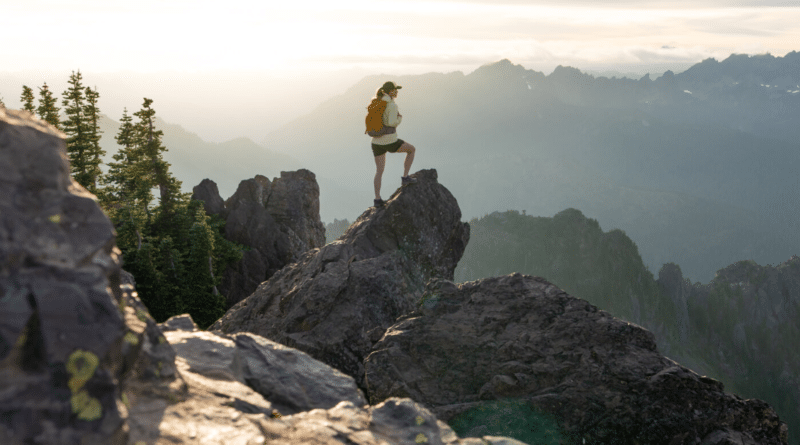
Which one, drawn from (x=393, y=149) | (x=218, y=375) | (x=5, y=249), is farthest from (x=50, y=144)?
(x=393, y=149)

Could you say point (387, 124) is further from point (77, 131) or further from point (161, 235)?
point (77, 131)

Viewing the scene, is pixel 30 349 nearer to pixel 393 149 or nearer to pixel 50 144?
pixel 50 144

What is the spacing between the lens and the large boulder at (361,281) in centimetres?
1630

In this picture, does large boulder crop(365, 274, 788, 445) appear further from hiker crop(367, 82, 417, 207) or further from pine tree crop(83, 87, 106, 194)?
pine tree crop(83, 87, 106, 194)

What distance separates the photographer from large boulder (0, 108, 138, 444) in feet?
Answer: 15.3

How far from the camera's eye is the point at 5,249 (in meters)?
4.74

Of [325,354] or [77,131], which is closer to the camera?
[325,354]

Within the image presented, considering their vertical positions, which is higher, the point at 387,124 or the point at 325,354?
the point at 387,124

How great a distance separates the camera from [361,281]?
1792cm

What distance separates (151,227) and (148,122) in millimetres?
10363

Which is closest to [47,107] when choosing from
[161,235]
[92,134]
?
[92,134]

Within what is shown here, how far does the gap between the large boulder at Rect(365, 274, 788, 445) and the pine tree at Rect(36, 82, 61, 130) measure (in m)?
52.2

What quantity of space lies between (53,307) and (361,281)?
13.3 metres

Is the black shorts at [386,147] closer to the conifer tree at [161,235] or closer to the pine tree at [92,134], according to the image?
the conifer tree at [161,235]
